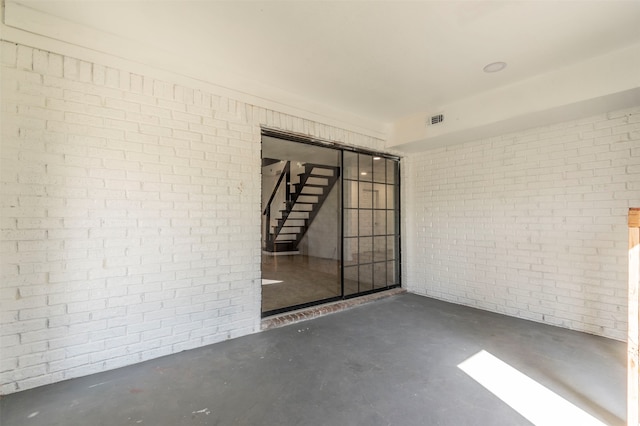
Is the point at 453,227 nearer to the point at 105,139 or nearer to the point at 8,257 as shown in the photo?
the point at 105,139

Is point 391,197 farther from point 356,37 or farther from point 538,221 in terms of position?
point 356,37

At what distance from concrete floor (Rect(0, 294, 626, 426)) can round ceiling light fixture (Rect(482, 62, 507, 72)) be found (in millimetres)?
2854

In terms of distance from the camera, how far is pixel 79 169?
2.18 meters

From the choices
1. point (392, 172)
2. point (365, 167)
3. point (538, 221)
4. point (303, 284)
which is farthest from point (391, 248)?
point (538, 221)

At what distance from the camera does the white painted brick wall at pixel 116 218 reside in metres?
1.99

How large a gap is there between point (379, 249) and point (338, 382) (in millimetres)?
2927

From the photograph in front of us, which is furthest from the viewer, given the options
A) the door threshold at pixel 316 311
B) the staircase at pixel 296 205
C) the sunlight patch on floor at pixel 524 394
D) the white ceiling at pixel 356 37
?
the staircase at pixel 296 205

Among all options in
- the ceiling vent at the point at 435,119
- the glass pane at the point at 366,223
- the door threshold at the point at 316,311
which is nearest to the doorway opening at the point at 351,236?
the glass pane at the point at 366,223

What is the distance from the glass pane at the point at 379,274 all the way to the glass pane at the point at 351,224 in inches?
28.3

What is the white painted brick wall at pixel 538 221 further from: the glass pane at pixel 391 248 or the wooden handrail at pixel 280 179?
the wooden handrail at pixel 280 179

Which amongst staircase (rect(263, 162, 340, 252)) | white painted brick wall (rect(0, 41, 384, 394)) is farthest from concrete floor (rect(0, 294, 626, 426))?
staircase (rect(263, 162, 340, 252))

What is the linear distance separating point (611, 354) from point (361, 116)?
388 centimetres

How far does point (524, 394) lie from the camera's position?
6.38 feet

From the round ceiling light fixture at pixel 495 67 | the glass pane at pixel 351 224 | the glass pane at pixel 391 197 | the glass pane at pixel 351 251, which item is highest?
the round ceiling light fixture at pixel 495 67
